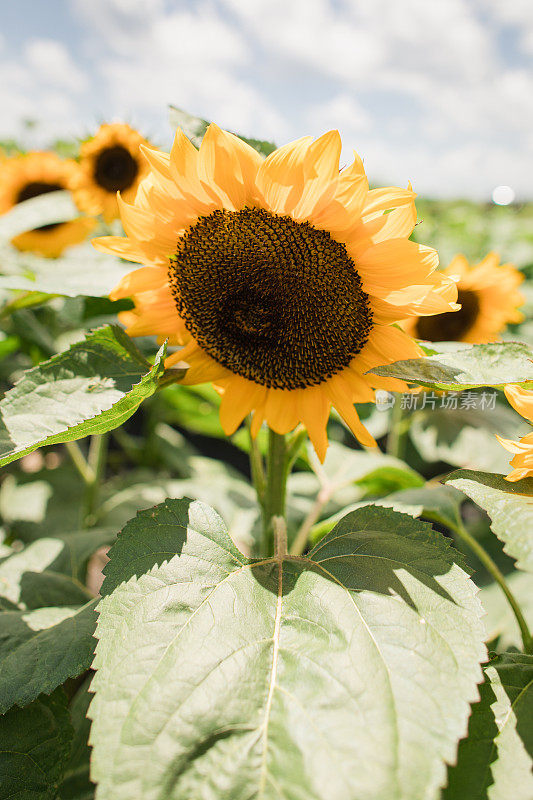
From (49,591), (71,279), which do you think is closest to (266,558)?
(49,591)

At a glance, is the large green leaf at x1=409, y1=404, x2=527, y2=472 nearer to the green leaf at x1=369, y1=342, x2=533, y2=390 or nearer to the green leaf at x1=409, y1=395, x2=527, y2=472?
the green leaf at x1=409, y1=395, x2=527, y2=472

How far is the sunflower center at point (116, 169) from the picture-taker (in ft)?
6.73

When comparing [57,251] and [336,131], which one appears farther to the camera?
[57,251]

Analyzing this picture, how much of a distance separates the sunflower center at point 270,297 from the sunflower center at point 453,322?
1.05m

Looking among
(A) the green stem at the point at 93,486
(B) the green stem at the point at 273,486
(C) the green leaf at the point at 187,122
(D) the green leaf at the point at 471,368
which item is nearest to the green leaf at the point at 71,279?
(C) the green leaf at the point at 187,122

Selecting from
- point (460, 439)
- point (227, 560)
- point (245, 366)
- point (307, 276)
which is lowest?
point (460, 439)

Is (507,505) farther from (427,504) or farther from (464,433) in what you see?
(464,433)

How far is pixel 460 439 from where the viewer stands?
1.84 m

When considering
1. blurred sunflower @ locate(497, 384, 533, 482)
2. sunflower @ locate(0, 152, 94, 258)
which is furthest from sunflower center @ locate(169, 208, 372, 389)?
sunflower @ locate(0, 152, 94, 258)

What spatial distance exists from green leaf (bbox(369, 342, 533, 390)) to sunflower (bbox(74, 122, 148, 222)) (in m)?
1.50

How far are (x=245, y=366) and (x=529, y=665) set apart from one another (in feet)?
2.01

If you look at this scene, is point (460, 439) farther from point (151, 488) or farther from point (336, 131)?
point (336, 131)

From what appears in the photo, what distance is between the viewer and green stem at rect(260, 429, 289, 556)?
1.06 meters

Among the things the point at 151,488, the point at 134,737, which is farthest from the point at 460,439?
the point at 134,737
